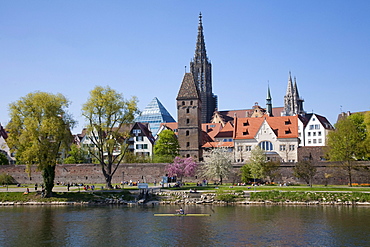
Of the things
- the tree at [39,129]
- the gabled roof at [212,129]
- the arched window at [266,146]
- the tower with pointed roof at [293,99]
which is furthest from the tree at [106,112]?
the tower with pointed roof at [293,99]

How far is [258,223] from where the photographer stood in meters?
44.2

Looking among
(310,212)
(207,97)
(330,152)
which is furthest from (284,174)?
(207,97)

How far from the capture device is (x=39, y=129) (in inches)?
2427

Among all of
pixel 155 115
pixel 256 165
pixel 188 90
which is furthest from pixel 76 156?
pixel 155 115

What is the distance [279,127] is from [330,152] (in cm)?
1863

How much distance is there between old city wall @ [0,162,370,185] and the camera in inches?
2992

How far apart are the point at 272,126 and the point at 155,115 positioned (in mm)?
82127

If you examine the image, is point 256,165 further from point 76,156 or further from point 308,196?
point 76,156

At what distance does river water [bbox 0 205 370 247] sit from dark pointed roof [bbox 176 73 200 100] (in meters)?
42.3

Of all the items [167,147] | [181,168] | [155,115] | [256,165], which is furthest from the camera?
[155,115]

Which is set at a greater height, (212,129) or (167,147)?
(212,129)

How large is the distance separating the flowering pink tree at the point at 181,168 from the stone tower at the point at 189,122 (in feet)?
26.5

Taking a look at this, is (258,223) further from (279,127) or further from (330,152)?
(279,127)

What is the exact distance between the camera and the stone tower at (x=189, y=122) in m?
95.1
